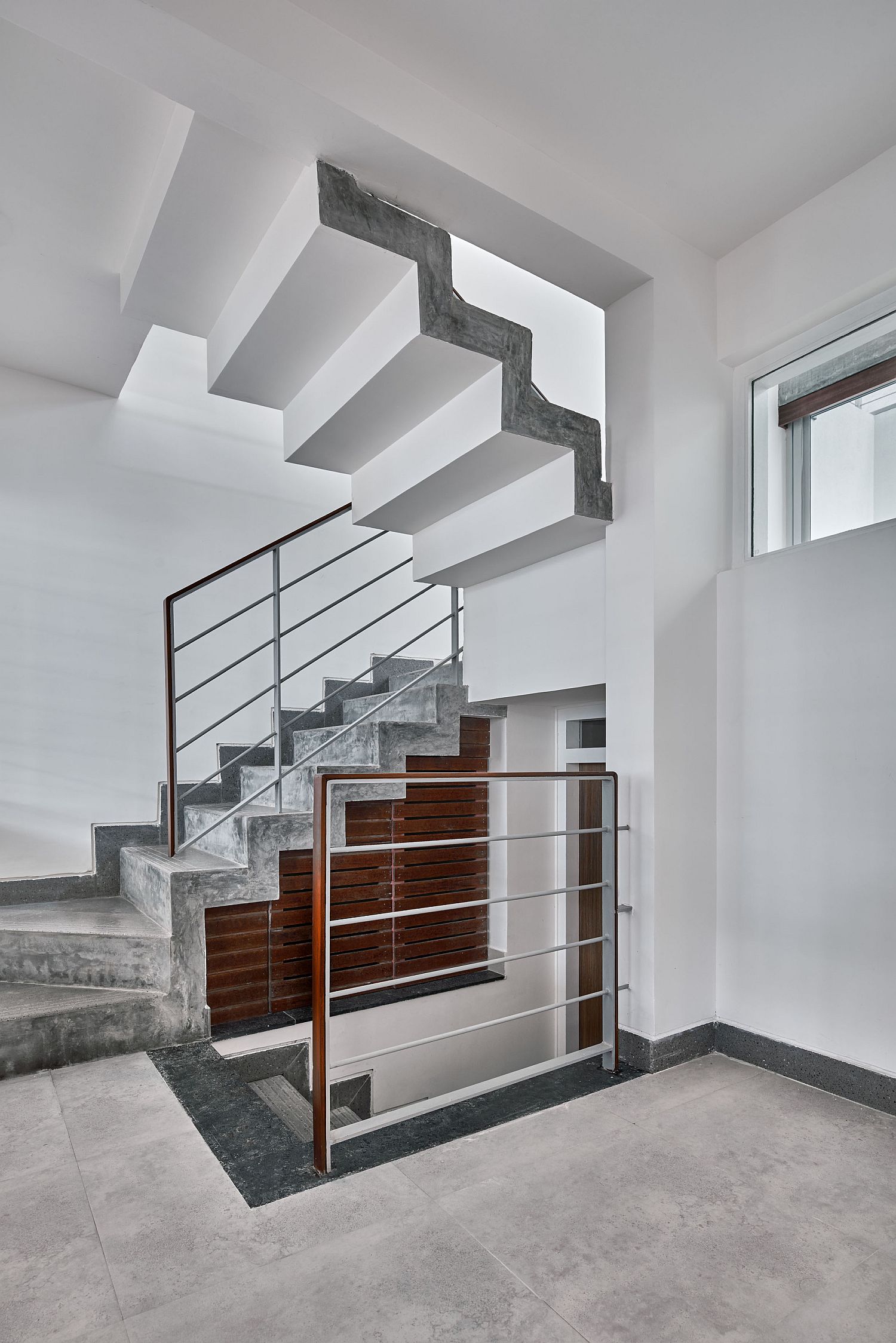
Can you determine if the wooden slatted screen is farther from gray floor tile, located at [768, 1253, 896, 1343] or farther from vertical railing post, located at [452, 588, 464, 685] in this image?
gray floor tile, located at [768, 1253, 896, 1343]

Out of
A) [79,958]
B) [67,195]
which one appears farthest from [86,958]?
[67,195]

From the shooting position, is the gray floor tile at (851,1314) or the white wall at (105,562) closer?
the gray floor tile at (851,1314)

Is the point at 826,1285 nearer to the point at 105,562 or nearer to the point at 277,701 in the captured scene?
the point at 277,701

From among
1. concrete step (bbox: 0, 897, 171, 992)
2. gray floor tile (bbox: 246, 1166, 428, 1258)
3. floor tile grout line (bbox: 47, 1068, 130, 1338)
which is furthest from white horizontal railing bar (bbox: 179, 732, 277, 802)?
gray floor tile (bbox: 246, 1166, 428, 1258)

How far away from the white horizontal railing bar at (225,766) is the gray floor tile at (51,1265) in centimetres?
174

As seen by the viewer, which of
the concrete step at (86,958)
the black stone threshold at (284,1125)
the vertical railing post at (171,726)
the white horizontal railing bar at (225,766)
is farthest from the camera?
the white horizontal railing bar at (225,766)

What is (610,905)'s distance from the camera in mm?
2680

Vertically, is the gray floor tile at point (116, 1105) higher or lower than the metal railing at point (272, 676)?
lower

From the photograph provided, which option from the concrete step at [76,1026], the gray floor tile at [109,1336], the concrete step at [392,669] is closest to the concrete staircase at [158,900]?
the concrete step at [76,1026]

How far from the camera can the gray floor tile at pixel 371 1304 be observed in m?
1.39

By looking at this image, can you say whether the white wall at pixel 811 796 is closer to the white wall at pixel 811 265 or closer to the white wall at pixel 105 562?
the white wall at pixel 811 265

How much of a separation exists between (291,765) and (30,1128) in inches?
84.2

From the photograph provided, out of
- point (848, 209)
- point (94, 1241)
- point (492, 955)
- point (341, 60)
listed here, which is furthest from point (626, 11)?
point (492, 955)

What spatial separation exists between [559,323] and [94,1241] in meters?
4.01
